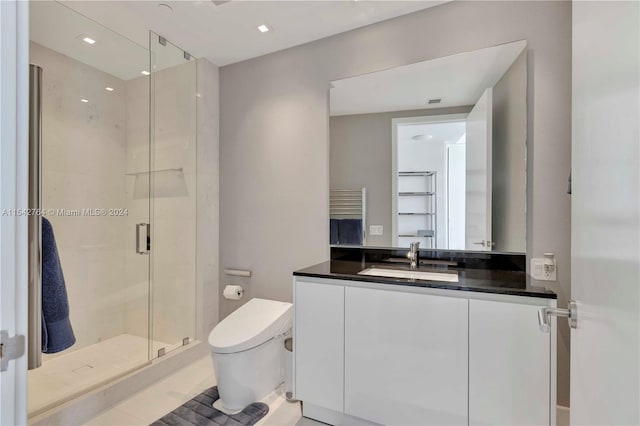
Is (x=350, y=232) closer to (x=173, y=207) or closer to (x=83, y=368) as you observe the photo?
(x=173, y=207)

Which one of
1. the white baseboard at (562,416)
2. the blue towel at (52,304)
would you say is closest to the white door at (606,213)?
the white baseboard at (562,416)

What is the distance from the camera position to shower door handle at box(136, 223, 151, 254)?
2568 mm

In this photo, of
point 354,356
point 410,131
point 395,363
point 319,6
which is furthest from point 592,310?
point 319,6

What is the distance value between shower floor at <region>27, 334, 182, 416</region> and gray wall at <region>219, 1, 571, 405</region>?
737mm

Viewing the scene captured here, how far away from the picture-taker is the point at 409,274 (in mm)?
1820

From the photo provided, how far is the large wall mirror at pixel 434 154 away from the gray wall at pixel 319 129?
0.24 ft

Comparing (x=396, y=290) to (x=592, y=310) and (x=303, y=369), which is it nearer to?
(x=303, y=369)

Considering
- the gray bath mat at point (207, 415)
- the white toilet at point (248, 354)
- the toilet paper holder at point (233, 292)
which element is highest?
the toilet paper holder at point (233, 292)

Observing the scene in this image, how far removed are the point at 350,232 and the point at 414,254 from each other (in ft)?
1.56

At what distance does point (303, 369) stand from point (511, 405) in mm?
987

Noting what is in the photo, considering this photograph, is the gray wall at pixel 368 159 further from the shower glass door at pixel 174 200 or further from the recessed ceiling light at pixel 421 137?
the shower glass door at pixel 174 200

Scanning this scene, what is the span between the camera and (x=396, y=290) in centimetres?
152

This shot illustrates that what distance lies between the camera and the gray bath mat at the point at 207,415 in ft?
5.69

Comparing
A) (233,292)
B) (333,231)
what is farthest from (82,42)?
(333,231)
